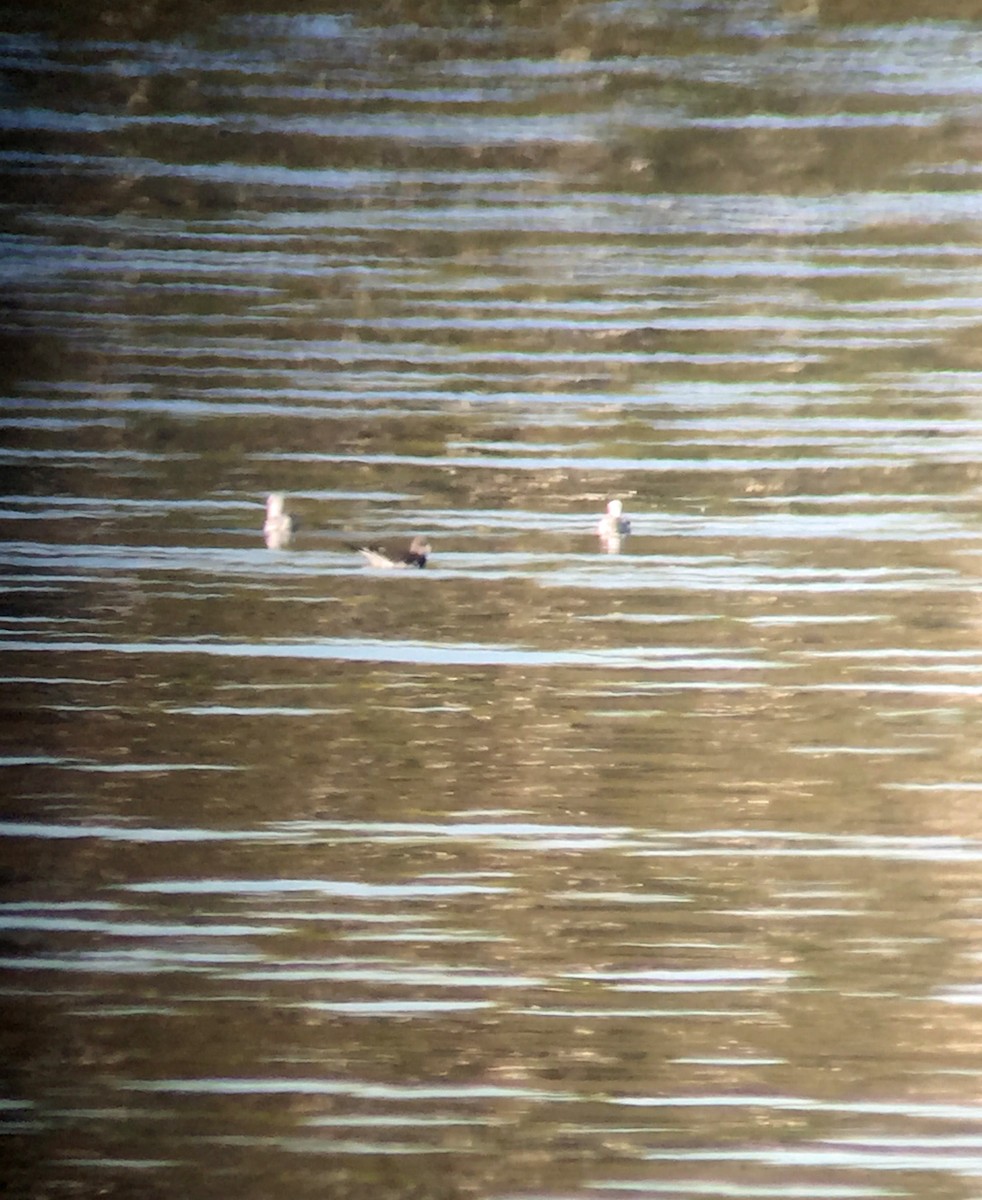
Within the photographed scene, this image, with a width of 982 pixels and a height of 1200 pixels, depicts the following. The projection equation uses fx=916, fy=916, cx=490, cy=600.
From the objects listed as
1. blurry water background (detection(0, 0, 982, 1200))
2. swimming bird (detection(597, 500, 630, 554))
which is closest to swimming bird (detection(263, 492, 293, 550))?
blurry water background (detection(0, 0, 982, 1200))

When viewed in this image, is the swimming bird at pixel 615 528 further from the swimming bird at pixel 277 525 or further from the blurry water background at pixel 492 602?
the swimming bird at pixel 277 525

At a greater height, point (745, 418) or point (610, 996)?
point (745, 418)

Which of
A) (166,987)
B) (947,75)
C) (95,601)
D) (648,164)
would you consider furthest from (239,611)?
(947,75)

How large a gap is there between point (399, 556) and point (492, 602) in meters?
0.06

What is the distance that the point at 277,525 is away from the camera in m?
0.54

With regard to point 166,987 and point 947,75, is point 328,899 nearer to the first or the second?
point 166,987

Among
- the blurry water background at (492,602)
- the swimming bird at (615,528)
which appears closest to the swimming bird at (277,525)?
the blurry water background at (492,602)

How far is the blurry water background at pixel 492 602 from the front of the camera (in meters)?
0.53

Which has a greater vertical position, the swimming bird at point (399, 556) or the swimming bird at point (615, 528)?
the swimming bird at point (615, 528)

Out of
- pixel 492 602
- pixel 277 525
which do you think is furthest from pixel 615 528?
pixel 277 525

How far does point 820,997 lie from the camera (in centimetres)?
53

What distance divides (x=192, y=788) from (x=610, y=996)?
0.27 meters

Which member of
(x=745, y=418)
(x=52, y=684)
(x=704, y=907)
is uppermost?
(x=745, y=418)

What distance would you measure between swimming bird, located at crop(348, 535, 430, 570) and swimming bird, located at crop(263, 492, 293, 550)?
0.04 metres
